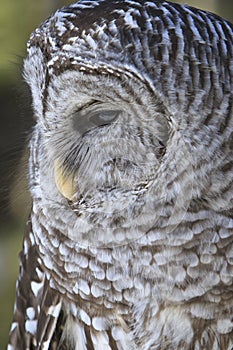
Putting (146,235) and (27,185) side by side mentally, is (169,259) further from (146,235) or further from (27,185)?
(27,185)

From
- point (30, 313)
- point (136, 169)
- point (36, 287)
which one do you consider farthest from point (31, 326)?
point (136, 169)

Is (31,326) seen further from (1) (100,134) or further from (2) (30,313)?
(1) (100,134)

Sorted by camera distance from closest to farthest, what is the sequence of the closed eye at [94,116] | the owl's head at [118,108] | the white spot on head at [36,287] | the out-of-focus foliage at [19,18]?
the owl's head at [118,108] < the closed eye at [94,116] < the white spot on head at [36,287] < the out-of-focus foliage at [19,18]

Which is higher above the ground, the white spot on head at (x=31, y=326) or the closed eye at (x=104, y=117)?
the closed eye at (x=104, y=117)

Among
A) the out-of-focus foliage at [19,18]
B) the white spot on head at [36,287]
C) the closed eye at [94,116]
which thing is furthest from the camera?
the out-of-focus foliage at [19,18]

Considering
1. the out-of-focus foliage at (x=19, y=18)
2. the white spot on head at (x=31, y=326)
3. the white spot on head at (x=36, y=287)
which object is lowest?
the white spot on head at (x=31, y=326)

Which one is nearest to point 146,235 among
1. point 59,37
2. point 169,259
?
point 169,259

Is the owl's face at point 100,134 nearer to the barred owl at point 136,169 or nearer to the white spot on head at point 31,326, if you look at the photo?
the barred owl at point 136,169

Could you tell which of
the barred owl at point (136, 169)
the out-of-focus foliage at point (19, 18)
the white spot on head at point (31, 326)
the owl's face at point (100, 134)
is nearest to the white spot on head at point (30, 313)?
the white spot on head at point (31, 326)
